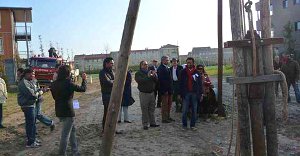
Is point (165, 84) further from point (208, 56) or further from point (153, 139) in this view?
point (208, 56)

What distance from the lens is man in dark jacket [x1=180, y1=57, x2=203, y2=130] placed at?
11.1 meters

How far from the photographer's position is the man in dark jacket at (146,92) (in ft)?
36.4

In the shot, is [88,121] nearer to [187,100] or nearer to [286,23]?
[187,100]

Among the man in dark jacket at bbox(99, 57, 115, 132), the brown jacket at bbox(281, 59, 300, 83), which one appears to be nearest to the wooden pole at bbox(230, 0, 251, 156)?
the man in dark jacket at bbox(99, 57, 115, 132)

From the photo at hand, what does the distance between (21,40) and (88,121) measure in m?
42.7

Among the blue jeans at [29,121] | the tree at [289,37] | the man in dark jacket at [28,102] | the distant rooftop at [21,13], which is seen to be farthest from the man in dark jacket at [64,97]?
the distant rooftop at [21,13]

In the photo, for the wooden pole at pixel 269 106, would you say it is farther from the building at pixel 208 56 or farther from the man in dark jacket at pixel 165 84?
the building at pixel 208 56

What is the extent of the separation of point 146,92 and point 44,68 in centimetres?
1956

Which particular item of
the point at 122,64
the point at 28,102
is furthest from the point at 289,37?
the point at 122,64

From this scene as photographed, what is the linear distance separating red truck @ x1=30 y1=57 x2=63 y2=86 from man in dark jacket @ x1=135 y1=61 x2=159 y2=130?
18.2m

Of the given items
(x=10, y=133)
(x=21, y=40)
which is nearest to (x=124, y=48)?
(x=10, y=133)

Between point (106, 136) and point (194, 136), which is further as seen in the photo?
point (194, 136)

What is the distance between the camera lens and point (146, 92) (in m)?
11.1

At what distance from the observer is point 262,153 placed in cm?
460
